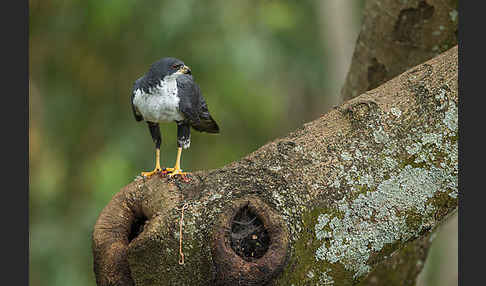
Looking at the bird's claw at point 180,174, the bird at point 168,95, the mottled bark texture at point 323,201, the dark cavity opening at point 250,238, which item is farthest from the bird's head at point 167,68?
the dark cavity opening at point 250,238

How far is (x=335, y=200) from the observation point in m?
2.47

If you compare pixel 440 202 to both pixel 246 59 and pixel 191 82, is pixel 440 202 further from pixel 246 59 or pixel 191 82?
pixel 246 59

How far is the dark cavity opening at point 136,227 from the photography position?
115 inches

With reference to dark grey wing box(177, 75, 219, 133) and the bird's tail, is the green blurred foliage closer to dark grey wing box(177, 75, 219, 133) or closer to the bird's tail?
the bird's tail

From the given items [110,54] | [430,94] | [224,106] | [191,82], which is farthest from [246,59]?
[430,94]

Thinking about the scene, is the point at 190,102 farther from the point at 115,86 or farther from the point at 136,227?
the point at 115,86

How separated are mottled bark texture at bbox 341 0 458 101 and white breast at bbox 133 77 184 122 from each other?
1.37 metres

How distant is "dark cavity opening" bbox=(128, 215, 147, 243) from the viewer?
292cm

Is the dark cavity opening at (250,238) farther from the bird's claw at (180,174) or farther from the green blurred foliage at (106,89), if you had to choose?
the green blurred foliage at (106,89)

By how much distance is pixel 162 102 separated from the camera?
321 cm

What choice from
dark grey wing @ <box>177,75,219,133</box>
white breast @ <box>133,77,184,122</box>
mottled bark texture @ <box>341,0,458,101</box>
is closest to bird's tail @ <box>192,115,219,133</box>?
dark grey wing @ <box>177,75,219,133</box>

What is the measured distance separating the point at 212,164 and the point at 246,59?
2.45m

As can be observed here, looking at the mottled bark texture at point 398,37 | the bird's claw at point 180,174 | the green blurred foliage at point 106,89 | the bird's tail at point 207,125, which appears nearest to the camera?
the bird's claw at point 180,174

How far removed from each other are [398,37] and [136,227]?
6.81 ft
